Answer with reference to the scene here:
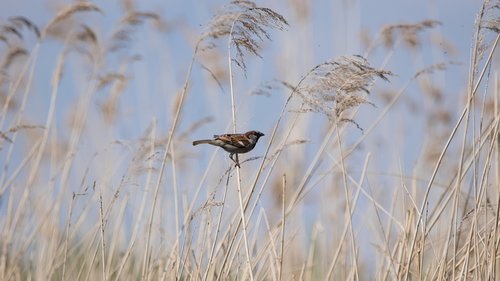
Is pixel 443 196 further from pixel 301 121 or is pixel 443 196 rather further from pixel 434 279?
pixel 301 121

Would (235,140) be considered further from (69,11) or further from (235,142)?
(69,11)

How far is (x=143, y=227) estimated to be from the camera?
517 centimetres

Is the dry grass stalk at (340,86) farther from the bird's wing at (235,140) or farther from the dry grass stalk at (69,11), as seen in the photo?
the dry grass stalk at (69,11)

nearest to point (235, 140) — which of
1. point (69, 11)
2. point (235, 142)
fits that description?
point (235, 142)

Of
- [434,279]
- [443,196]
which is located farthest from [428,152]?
[434,279]

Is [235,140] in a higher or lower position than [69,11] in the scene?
lower

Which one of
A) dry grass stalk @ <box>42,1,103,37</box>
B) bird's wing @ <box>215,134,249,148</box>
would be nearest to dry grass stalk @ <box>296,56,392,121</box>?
bird's wing @ <box>215,134,249,148</box>

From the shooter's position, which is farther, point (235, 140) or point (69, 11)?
point (69, 11)

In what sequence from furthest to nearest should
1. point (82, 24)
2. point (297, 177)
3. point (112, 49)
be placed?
point (297, 177)
point (112, 49)
point (82, 24)

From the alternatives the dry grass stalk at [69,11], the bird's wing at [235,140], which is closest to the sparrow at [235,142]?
the bird's wing at [235,140]

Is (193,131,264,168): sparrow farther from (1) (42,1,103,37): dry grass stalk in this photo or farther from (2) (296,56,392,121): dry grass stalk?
(1) (42,1,103,37): dry grass stalk

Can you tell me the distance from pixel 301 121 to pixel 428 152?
119cm

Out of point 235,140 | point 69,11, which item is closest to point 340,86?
point 235,140

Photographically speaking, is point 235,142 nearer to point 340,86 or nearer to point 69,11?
point 340,86
